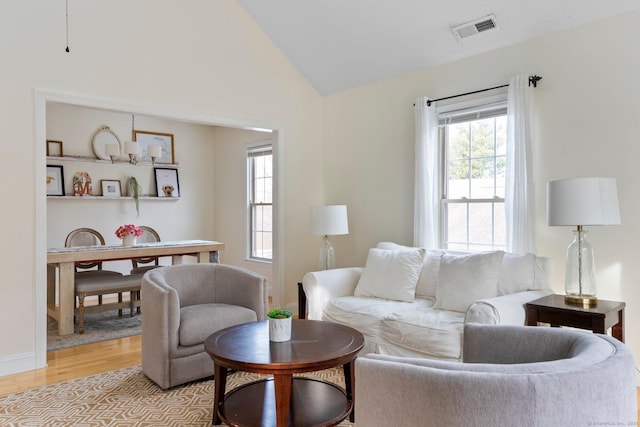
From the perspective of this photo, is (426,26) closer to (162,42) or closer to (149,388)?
(162,42)

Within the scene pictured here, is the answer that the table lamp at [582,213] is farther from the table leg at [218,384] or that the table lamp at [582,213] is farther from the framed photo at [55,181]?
the framed photo at [55,181]

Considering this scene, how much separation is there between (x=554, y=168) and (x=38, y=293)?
13.4 feet

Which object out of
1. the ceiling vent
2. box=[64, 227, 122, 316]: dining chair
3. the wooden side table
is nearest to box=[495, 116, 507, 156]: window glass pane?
the ceiling vent

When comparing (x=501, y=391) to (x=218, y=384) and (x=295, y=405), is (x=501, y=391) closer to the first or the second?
(x=295, y=405)

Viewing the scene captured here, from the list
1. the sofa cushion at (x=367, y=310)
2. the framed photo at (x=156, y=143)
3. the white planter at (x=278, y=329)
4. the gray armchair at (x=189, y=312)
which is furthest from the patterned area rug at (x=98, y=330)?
the white planter at (x=278, y=329)

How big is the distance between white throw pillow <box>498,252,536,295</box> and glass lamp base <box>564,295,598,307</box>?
0.35 metres

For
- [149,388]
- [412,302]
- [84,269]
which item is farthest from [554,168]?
[84,269]

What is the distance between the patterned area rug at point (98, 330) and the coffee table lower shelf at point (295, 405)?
226 centimetres

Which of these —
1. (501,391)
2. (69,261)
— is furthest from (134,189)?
(501,391)

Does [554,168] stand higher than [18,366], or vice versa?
[554,168]

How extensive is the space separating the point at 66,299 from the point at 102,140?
97.3 inches

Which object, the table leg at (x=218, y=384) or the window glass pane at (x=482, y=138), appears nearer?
the table leg at (x=218, y=384)

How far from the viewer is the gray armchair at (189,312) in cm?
296

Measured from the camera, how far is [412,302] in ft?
11.6
